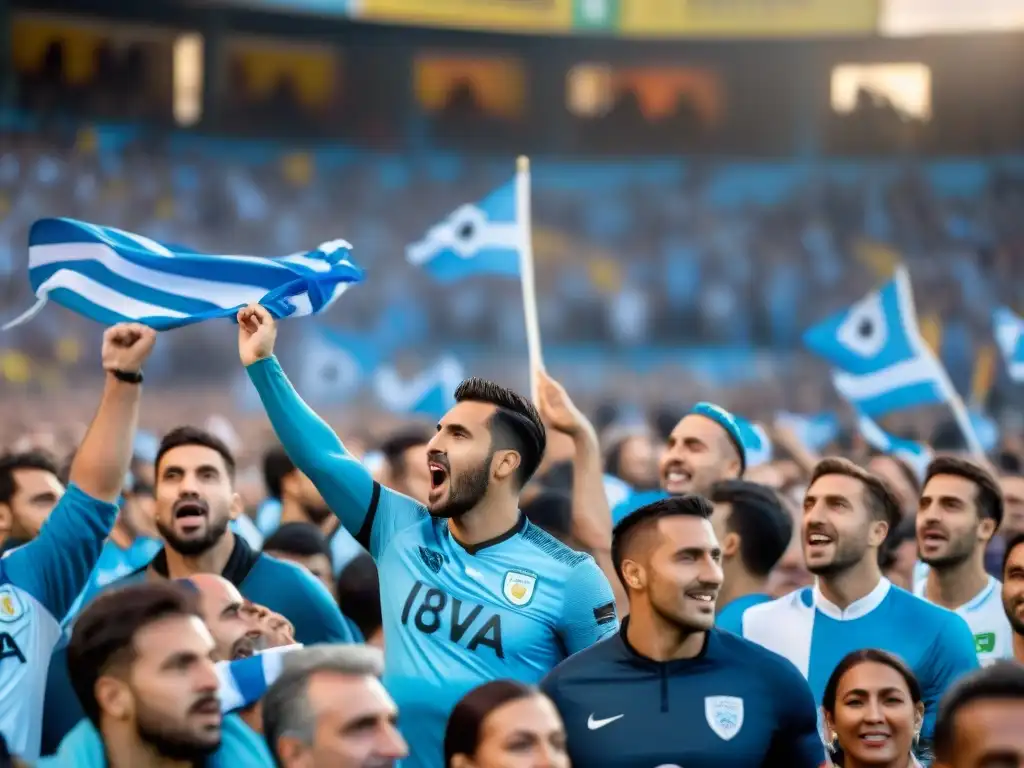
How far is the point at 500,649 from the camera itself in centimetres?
461

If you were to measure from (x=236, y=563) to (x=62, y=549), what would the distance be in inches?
38.3

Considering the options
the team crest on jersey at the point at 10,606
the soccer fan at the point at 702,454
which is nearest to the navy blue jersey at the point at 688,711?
the team crest on jersey at the point at 10,606

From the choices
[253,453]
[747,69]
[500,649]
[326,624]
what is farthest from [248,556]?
[747,69]

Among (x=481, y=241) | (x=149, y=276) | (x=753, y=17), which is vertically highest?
(x=753, y=17)

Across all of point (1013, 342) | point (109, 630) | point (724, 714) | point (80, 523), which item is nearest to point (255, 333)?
point (80, 523)

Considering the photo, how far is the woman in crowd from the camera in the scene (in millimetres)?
4516

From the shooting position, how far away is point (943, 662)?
5.16 metres

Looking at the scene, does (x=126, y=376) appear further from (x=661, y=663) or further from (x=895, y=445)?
(x=895, y=445)

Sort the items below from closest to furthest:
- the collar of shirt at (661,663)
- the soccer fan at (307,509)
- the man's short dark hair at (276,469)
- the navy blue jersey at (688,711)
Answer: the navy blue jersey at (688,711) → the collar of shirt at (661,663) → the soccer fan at (307,509) → the man's short dark hair at (276,469)

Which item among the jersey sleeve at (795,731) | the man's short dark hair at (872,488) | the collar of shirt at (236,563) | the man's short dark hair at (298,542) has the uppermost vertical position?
the man's short dark hair at (872,488)

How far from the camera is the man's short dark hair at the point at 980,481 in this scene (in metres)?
6.38

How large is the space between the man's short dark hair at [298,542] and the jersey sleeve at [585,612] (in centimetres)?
177

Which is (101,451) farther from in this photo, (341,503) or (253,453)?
(253,453)

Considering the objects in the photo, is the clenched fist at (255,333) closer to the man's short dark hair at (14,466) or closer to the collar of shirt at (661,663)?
the collar of shirt at (661,663)
